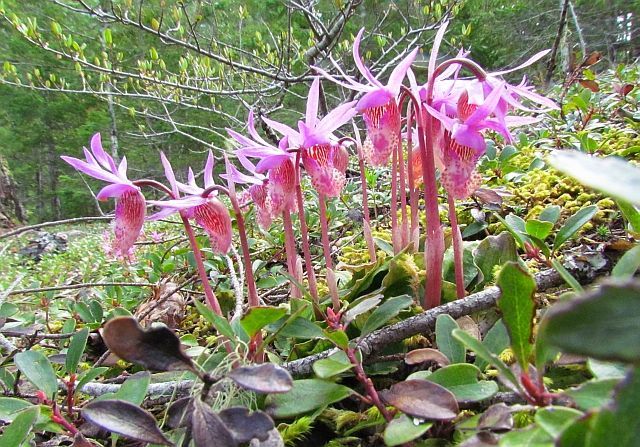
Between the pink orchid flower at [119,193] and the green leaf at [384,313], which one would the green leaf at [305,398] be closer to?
the green leaf at [384,313]

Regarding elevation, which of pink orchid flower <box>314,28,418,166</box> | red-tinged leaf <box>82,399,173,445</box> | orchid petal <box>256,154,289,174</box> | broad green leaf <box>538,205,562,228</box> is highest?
pink orchid flower <box>314,28,418,166</box>

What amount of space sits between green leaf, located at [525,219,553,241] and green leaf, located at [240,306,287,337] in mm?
671

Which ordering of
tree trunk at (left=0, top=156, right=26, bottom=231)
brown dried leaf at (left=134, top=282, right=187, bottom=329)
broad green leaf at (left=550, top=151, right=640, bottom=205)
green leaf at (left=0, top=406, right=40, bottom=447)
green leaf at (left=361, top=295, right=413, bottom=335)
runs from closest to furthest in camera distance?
broad green leaf at (left=550, top=151, right=640, bottom=205), green leaf at (left=0, top=406, right=40, bottom=447), green leaf at (left=361, top=295, right=413, bottom=335), brown dried leaf at (left=134, top=282, right=187, bottom=329), tree trunk at (left=0, top=156, right=26, bottom=231)

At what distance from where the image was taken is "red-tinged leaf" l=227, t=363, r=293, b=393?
1.80 ft

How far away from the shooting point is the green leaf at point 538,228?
3.48 feet

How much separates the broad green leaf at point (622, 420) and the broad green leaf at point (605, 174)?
15cm

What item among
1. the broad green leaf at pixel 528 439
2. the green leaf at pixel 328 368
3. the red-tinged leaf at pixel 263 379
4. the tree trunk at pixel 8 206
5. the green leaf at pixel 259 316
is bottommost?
the broad green leaf at pixel 528 439

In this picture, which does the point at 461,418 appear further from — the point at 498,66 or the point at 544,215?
the point at 498,66

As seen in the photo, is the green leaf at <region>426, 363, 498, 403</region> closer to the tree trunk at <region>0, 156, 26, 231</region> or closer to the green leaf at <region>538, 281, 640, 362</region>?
the green leaf at <region>538, 281, 640, 362</region>

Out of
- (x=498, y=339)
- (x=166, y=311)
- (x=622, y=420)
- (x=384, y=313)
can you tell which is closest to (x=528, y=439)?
(x=622, y=420)

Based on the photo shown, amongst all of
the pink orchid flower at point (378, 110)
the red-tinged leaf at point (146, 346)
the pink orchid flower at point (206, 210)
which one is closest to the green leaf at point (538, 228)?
the pink orchid flower at point (378, 110)

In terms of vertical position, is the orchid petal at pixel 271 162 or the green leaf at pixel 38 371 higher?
the orchid petal at pixel 271 162

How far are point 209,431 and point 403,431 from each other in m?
0.26

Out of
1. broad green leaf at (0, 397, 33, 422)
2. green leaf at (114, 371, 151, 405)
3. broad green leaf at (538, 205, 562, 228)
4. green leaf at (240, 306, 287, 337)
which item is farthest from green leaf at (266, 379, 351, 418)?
broad green leaf at (538, 205, 562, 228)
